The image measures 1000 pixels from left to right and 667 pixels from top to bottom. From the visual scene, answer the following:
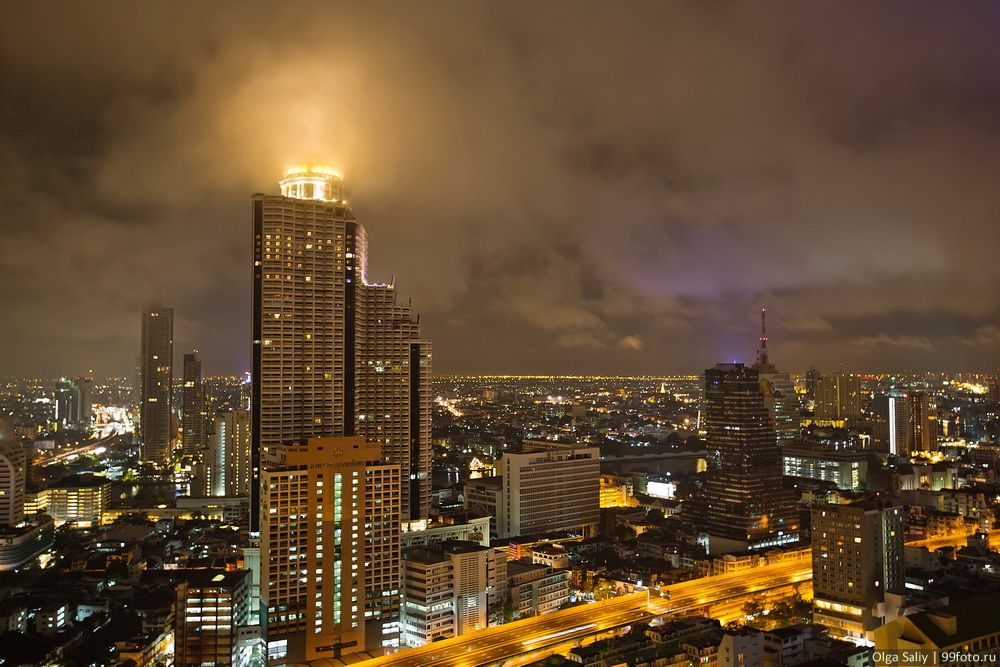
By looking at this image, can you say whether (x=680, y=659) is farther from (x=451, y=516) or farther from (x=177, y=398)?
(x=177, y=398)

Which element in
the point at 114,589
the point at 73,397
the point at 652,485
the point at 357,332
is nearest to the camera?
the point at 114,589

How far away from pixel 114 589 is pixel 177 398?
22.7 meters

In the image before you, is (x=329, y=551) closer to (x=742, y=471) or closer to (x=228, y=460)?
(x=742, y=471)

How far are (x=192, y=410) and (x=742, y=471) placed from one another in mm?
25097

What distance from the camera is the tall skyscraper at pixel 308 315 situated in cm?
1557

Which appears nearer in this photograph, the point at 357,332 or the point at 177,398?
the point at 357,332

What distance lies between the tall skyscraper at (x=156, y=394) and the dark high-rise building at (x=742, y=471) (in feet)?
70.1

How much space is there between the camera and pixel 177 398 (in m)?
35.9

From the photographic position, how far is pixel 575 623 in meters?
12.2

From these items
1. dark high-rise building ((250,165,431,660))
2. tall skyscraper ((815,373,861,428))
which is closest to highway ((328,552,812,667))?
dark high-rise building ((250,165,431,660))

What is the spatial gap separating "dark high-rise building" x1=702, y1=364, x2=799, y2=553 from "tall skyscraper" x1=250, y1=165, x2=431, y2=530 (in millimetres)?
9454

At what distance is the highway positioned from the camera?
10844 mm

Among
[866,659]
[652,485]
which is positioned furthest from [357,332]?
[652,485]

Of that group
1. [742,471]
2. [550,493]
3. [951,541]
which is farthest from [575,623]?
[951,541]
